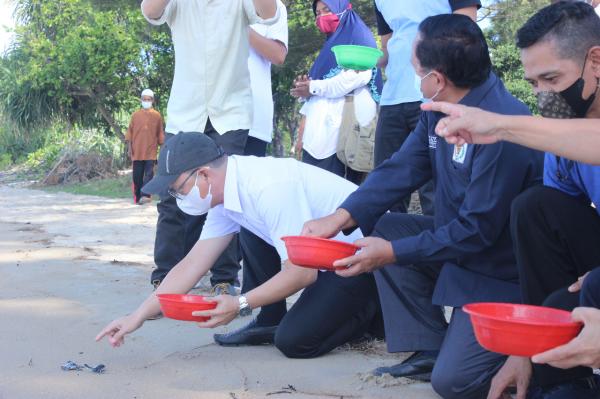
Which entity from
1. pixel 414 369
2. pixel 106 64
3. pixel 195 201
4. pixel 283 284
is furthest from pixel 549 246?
A: pixel 106 64

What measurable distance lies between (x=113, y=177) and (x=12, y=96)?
3.43 metres

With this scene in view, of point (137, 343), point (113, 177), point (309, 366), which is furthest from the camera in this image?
point (113, 177)

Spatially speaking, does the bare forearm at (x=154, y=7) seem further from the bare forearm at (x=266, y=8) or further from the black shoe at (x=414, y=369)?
the black shoe at (x=414, y=369)

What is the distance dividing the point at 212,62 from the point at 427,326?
1.89m

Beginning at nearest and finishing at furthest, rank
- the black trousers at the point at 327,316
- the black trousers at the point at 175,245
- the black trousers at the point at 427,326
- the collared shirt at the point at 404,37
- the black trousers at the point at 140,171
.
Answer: the black trousers at the point at 427,326, the black trousers at the point at 327,316, the collared shirt at the point at 404,37, the black trousers at the point at 175,245, the black trousers at the point at 140,171

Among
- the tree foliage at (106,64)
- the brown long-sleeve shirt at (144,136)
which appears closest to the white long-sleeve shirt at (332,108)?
the tree foliage at (106,64)

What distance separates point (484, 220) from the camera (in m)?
2.57

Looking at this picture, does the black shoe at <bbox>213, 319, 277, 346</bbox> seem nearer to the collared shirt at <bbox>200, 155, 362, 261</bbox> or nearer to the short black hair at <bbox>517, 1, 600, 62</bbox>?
the collared shirt at <bbox>200, 155, 362, 261</bbox>

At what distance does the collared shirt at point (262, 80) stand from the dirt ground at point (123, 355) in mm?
1086

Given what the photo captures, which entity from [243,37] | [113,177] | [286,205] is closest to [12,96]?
[113,177]

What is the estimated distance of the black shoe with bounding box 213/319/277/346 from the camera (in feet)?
10.9

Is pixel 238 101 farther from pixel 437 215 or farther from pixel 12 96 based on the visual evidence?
pixel 12 96

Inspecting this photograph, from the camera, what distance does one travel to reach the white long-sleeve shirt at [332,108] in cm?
445

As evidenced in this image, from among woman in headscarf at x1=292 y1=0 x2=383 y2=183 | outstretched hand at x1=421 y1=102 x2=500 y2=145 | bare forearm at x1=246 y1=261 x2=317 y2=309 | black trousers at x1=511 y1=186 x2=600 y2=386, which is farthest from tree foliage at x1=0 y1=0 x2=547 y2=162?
outstretched hand at x1=421 y1=102 x2=500 y2=145
